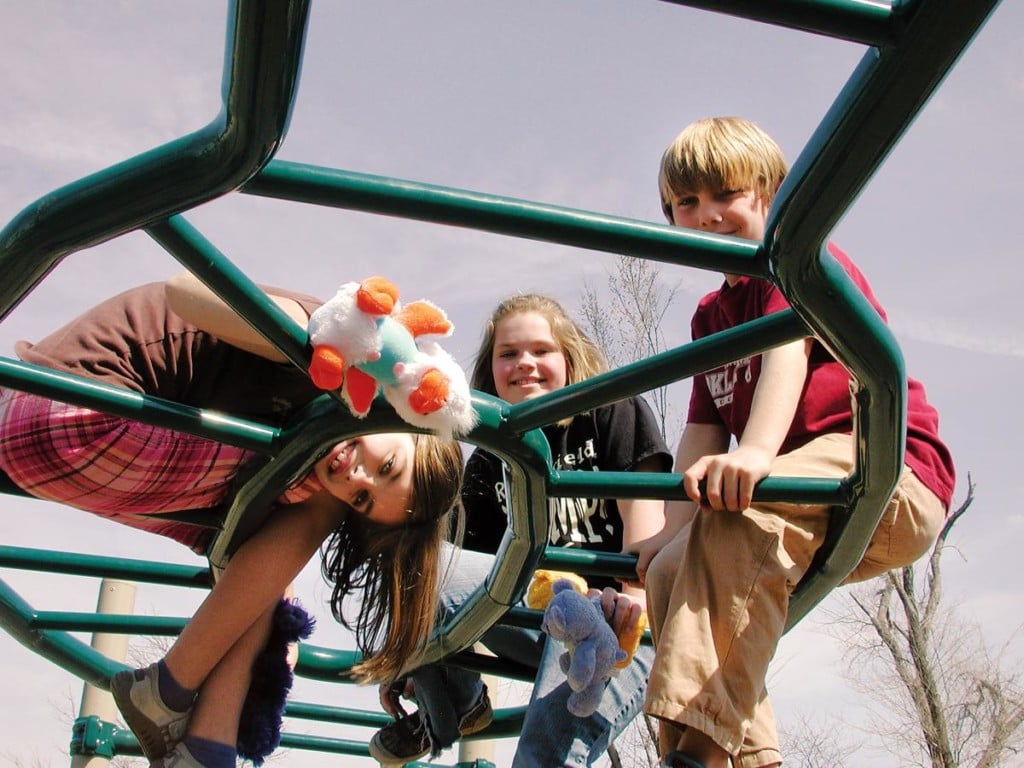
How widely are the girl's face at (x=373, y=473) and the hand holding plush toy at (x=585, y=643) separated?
32 cm

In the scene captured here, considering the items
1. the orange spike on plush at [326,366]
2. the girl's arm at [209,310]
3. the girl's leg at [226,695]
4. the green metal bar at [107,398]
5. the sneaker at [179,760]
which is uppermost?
the girl's arm at [209,310]

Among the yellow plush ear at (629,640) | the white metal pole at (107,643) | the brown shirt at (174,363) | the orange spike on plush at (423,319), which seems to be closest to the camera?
the orange spike on plush at (423,319)

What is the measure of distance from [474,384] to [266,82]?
1.81 meters

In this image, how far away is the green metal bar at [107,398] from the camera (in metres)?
1.27

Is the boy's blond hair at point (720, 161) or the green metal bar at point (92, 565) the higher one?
the boy's blond hair at point (720, 161)

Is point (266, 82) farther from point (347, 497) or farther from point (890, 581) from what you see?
point (890, 581)

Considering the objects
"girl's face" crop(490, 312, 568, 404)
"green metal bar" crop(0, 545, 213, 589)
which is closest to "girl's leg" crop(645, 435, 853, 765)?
"girl's face" crop(490, 312, 568, 404)

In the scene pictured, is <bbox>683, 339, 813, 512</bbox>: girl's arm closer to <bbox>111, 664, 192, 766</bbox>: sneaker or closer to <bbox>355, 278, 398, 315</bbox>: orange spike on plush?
<bbox>355, 278, 398, 315</bbox>: orange spike on plush

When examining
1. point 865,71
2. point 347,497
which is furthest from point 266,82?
point 347,497

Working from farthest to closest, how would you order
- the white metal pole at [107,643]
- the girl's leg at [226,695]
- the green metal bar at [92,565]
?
the white metal pole at [107,643], the green metal bar at [92,565], the girl's leg at [226,695]

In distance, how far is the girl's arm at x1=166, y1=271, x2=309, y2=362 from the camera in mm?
1516

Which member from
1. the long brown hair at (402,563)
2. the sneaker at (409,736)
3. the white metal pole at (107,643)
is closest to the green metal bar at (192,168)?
the long brown hair at (402,563)

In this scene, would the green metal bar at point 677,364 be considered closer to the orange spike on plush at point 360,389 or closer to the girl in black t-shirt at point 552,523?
the orange spike on plush at point 360,389

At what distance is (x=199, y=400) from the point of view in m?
1.70
